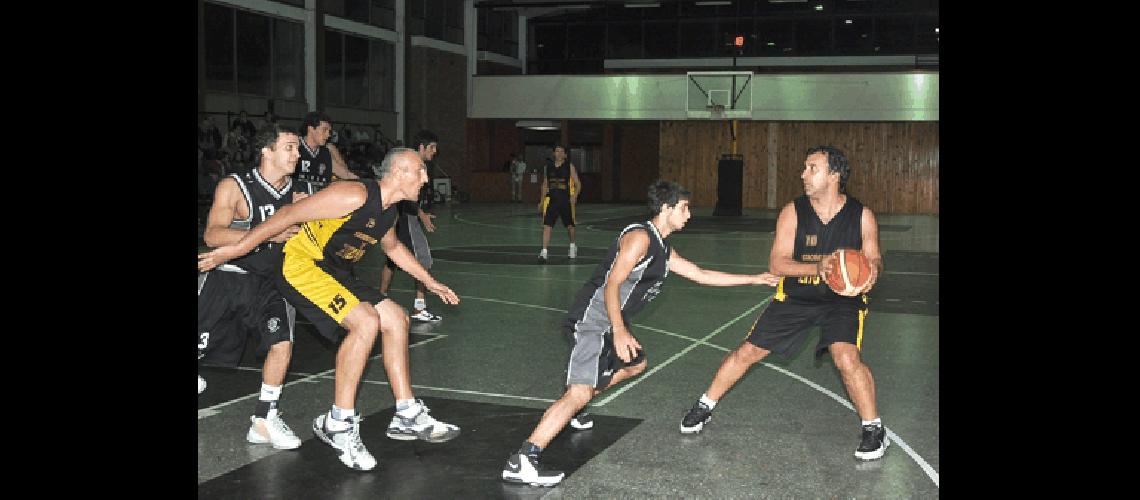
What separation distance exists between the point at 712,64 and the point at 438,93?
380 inches

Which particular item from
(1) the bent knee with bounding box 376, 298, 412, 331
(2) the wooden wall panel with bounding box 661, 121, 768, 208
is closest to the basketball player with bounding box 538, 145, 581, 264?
(1) the bent knee with bounding box 376, 298, 412, 331

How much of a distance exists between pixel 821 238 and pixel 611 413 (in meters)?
1.81

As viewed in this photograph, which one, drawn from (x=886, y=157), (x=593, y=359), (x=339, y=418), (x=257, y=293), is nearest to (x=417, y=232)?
(x=257, y=293)

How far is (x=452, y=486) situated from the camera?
16.7 feet

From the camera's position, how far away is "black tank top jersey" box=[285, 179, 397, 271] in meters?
5.45

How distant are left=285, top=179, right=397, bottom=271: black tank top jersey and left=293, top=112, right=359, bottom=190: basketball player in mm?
2914

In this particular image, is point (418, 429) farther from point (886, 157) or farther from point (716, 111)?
point (886, 157)

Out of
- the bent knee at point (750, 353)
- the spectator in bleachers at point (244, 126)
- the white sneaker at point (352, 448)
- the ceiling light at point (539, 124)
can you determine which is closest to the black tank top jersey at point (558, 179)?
the spectator in bleachers at point (244, 126)

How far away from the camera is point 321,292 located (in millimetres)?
5488
